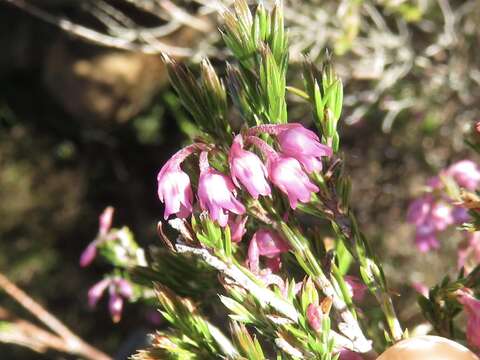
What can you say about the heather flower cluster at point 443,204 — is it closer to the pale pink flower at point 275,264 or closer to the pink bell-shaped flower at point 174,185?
the pale pink flower at point 275,264

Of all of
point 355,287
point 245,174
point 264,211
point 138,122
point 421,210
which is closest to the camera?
point 245,174

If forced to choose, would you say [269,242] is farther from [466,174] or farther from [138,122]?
[138,122]

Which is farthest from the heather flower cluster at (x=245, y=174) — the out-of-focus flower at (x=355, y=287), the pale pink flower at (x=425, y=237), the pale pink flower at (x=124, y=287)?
the pale pink flower at (x=425, y=237)

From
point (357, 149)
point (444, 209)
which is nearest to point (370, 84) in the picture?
point (357, 149)

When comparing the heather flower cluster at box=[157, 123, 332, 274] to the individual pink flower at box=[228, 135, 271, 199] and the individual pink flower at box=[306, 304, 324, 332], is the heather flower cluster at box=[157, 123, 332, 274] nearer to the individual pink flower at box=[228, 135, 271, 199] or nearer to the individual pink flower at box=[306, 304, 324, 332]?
the individual pink flower at box=[228, 135, 271, 199]

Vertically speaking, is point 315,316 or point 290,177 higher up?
point 290,177

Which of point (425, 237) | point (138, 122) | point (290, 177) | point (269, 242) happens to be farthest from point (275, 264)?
A: point (138, 122)
